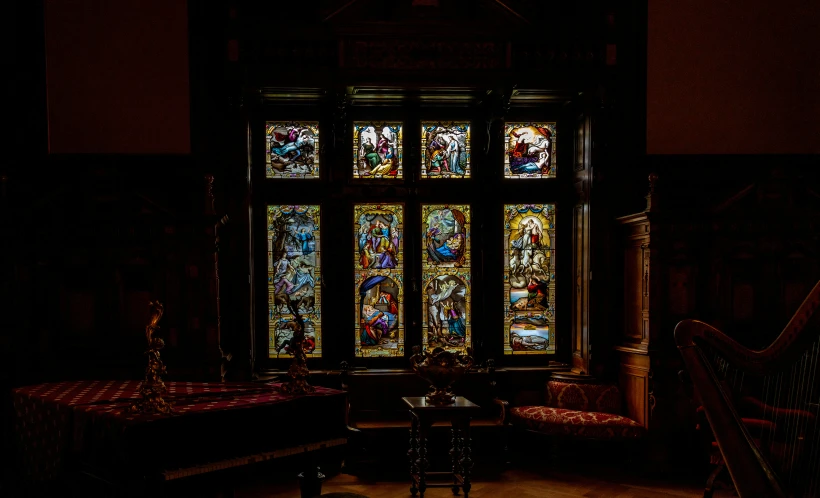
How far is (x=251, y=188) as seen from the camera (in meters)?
6.37

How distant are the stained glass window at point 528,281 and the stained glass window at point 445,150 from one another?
25.6 inches

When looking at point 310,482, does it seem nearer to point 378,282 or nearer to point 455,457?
point 455,457

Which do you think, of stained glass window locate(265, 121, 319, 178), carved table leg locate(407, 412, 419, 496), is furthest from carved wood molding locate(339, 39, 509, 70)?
carved table leg locate(407, 412, 419, 496)

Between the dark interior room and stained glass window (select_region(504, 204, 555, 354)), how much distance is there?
2 cm

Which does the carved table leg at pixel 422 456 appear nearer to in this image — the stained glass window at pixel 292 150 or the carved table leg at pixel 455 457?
the carved table leg at pixel 455 457

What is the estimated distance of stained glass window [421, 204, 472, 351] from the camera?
6625 mm

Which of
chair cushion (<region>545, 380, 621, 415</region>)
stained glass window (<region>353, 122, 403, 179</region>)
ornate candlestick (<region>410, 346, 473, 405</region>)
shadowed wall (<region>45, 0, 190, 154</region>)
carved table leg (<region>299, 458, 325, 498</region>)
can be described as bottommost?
chair cushion (<region>545, 380, 621, 415</region>)

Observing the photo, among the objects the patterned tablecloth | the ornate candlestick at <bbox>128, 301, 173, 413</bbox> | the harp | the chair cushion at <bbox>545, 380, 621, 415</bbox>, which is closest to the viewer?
the harp

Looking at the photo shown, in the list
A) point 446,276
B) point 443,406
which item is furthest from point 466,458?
point 446,276

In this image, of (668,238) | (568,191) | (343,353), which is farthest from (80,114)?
(668,238)

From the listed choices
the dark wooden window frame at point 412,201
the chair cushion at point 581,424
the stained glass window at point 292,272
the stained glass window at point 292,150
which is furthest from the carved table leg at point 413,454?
the stained glass window at point 292,150

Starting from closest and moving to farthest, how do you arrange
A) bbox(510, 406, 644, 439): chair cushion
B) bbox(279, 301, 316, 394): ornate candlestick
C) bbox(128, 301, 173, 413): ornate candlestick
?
1. bbox(128, 301, 173, 413): ornate candlestick
2. bbox(279, 301, 316, 394): ornate candlestick
3. bbox(510, 406, 644, 439): chair cushion

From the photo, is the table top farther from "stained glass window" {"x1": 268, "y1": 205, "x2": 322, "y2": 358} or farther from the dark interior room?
"stained glass window" {"x1": 268, "y1": 205, "x2": 322, "y2": 358}

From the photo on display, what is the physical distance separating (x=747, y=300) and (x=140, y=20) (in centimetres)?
607
